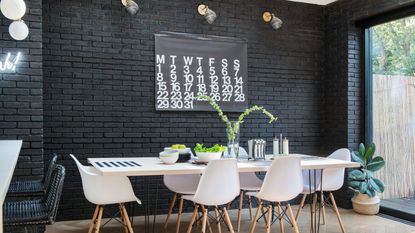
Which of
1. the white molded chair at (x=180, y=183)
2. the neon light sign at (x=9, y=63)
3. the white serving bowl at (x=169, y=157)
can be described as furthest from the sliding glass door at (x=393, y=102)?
the neon light sign at (x=9, y=63)

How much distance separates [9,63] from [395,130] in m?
4.58

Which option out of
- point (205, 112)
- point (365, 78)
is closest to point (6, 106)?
point (205, 112)

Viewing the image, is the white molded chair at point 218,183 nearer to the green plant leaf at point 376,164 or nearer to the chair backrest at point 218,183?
the chair backrest at point 218,183

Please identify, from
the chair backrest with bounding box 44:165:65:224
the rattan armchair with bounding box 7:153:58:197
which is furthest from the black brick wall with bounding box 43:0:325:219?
the chair backrest with bounding box 44:165:65:224

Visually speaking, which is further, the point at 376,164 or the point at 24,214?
the point at 376,164

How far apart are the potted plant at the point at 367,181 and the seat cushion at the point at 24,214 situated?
3.88 meters

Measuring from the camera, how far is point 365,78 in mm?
5801

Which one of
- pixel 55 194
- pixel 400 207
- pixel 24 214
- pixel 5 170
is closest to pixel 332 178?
pixel 400 207

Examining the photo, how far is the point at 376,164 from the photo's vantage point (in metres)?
5.29

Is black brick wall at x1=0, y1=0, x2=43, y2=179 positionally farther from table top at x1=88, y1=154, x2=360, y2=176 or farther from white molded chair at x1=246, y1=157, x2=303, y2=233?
white molded chair at x1=246, y1=157, x2=303, y2=233

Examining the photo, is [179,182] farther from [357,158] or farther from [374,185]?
[374,185]

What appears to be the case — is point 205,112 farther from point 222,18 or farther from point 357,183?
point 357,183

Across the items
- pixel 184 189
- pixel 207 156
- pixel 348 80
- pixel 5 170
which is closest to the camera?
pixel 5 170

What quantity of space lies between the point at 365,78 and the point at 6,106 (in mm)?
4493
